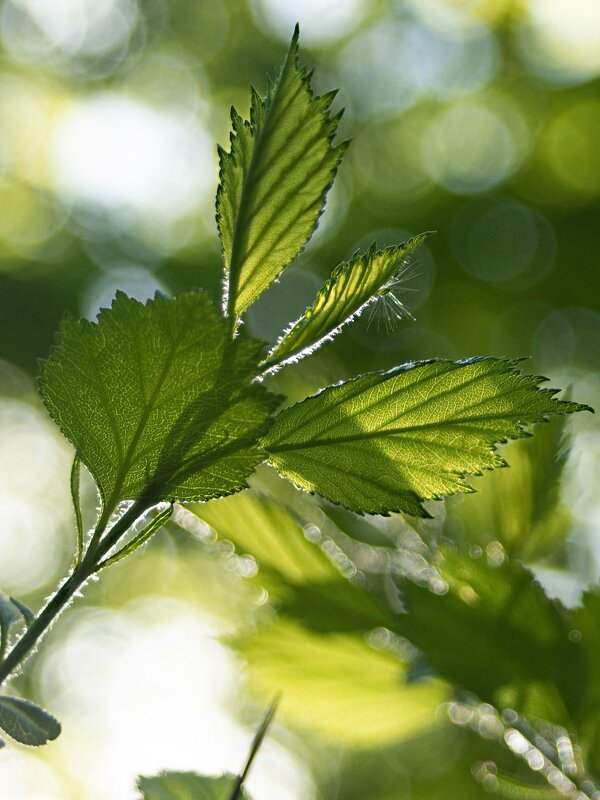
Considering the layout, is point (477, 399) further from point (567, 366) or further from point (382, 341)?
point (567, 366)

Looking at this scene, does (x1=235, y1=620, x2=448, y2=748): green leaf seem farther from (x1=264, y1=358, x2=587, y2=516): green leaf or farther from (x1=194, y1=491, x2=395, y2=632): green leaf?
(x1=264, y1=358, x2=587, y2=516): green leaf

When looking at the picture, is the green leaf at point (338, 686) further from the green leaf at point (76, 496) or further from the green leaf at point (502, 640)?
the green leaf at point (76, 496)

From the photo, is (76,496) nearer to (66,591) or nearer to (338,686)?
(66,591)

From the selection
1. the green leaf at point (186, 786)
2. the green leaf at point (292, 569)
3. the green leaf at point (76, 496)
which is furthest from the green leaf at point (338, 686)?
the green leaf at point (76, 496)

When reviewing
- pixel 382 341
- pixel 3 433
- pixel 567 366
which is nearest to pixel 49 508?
pixel 3 433

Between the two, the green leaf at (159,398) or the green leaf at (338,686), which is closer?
the green leaf at (159,398)
